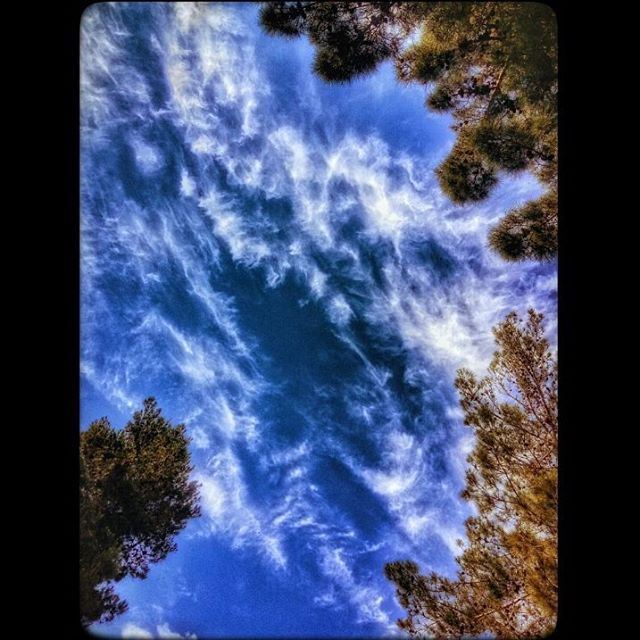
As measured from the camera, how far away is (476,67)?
453cm

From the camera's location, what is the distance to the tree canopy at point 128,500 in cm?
475

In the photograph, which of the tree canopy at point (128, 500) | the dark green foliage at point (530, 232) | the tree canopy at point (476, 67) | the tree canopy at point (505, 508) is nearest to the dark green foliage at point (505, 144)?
the tree canopy at point (476, 67)

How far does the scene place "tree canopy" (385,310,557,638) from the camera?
4688 millimetres

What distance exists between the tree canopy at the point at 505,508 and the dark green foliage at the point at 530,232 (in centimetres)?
77

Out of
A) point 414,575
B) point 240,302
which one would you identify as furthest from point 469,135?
point 414,575

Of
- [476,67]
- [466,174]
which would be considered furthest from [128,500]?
[476,67]

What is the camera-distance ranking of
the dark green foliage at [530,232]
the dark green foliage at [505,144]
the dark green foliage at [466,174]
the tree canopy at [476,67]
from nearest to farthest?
the tree canopy at [476,67] < the dark green foliage at [505,144] < the dark green foliage at [530,232] < the dark green foliage at [466,174]

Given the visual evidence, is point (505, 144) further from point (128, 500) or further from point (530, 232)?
point (128, 500)

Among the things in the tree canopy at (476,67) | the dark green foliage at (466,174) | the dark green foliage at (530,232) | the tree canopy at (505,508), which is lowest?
the tree canopy at (505,508)

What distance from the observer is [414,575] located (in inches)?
210

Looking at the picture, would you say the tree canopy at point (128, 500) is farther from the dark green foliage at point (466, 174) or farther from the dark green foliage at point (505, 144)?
the dark green foliage at point (505, 144)
